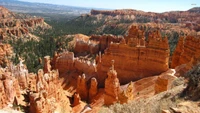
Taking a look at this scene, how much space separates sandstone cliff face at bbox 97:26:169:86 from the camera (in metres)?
29.1

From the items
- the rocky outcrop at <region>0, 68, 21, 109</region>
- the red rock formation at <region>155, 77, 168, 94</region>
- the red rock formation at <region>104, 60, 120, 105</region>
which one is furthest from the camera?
the red rock formation at <region>104, 60, 120, 105</region>

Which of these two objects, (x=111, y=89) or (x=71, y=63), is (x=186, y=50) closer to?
(x=111, y=89)

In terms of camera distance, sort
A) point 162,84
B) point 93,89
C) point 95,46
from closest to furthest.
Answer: point 162,84 → point 93,89 → point 95,46

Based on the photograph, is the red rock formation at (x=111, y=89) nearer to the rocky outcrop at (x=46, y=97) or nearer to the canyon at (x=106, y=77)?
the canyon at (x=106, y=77)

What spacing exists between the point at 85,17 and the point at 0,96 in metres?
164

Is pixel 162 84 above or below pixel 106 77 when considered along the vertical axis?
above

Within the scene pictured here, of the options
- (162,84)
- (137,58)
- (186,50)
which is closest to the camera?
(162,84)

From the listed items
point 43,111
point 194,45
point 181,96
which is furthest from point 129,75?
point 181,96

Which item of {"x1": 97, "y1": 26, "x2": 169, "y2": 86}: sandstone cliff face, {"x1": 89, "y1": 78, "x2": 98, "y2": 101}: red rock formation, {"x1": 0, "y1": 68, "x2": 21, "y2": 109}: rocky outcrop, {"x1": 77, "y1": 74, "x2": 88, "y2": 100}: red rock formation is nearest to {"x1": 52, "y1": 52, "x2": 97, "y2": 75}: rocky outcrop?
{"x1": 97, "y1": 26, "x2": 169, "y2": 86}: sandstone cliff face

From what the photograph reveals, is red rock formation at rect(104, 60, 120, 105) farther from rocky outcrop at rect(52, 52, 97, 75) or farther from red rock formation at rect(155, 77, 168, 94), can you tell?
rocky outcrop at rect(52, 52, 97, 75)

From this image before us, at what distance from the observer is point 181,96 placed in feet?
37.3

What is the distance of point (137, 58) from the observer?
30688 mm

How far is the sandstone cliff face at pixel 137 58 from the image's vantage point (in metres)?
29.1

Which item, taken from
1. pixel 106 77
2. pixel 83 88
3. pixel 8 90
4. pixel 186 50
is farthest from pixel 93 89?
pixel 186 50
